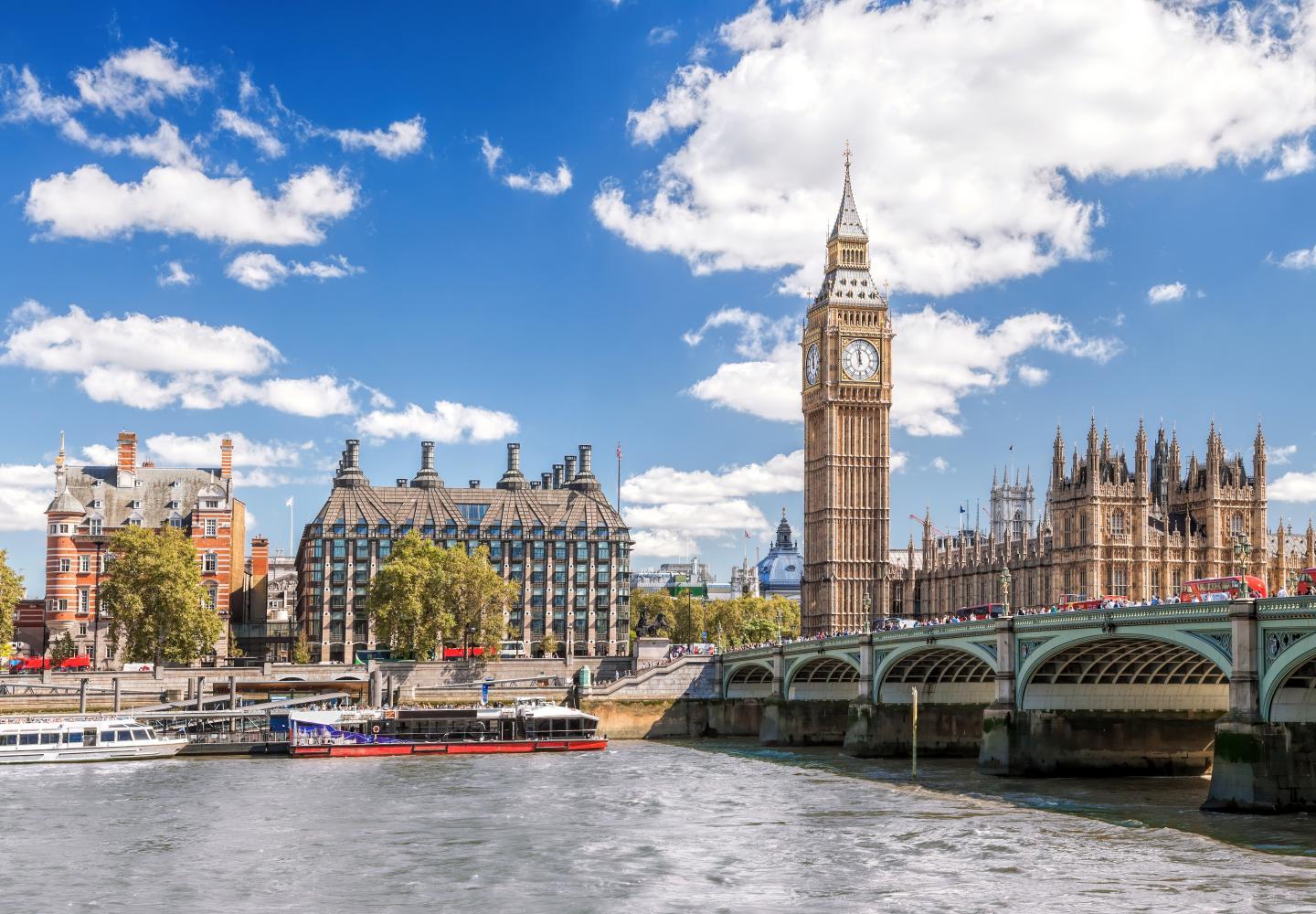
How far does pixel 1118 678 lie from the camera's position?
71000 mm

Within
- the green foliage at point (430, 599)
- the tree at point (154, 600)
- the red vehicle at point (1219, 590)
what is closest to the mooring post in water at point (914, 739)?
the red vehicle at point (1219, 590)

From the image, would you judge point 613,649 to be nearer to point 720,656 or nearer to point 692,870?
point 720,656

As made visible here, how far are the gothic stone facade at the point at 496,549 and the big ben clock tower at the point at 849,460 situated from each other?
21891 mm

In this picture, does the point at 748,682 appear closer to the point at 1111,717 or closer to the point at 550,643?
the point at 1111,717

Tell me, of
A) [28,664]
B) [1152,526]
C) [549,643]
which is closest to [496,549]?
[549,643]

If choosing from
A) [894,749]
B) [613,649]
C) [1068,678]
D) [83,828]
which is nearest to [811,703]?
[894,749]

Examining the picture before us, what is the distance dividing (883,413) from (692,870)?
4860 inches

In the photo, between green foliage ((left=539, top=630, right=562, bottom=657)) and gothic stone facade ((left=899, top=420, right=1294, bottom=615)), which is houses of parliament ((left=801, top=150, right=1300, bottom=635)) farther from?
green foliage ((left=539, top=630, right=562, bottom=657))

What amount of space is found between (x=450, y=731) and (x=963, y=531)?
89.7m

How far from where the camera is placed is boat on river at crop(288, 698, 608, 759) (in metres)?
85.3

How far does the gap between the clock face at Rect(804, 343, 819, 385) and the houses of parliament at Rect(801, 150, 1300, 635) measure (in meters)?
0.24

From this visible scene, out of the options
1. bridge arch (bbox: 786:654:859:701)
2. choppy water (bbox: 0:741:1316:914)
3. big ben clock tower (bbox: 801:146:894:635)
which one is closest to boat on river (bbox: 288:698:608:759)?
choppy water (bbox: 0:741:1316:914)

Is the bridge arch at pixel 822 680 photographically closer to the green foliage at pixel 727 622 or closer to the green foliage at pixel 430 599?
the green foliage at pixel 430 599

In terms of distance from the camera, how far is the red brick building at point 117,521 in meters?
131
